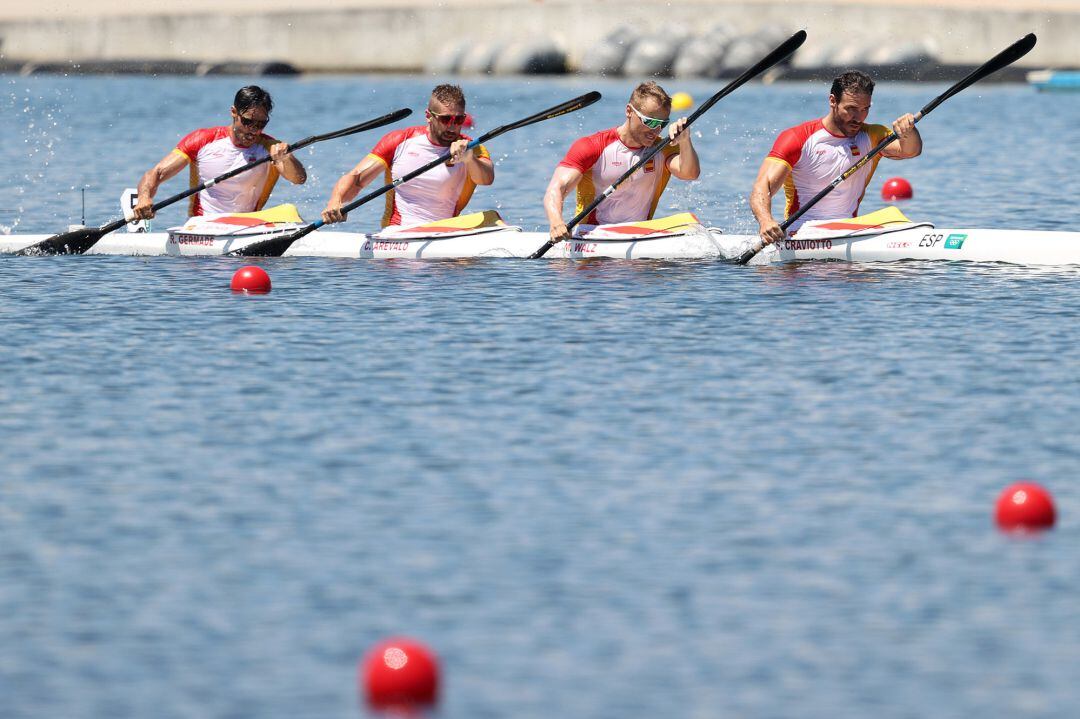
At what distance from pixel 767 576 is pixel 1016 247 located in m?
9.22

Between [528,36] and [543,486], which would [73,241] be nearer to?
[543,486]

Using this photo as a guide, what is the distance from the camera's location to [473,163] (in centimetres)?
1675

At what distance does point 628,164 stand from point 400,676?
10.4 m

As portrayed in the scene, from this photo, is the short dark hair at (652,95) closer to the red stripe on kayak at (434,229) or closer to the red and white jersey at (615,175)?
the red and white jersey at (615,175)

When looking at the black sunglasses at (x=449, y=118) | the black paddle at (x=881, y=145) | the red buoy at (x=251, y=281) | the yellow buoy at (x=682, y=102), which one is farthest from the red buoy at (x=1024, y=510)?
the yellow buoy at (x=682, y=102)

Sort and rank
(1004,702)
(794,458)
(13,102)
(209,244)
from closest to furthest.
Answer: (1004,702) → (794,458) → (209,244) → (13,102)

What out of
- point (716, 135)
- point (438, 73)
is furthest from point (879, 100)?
point (438, 73)

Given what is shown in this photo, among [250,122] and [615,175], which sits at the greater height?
[250,122]

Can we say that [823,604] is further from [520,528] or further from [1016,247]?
[1016,247]

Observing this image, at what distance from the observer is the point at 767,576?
768cm

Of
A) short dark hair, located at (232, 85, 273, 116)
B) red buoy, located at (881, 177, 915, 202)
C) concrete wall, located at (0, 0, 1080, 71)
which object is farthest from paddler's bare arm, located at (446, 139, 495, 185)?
concrete wall, located at (0, 0, 1080, 71)

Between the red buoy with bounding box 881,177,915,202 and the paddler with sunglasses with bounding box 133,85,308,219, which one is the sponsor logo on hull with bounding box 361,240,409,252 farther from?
the red buoy with bounding box 881,177,915,202

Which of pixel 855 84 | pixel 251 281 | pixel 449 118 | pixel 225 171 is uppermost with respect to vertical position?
pixel 855 84

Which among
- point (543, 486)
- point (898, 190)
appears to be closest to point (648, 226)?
point (543, 486)
